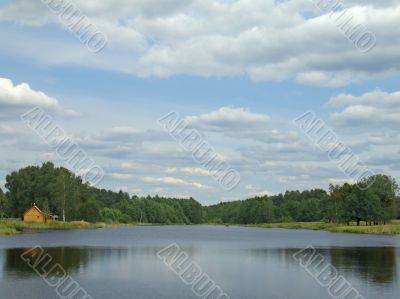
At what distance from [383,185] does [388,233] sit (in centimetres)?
3443

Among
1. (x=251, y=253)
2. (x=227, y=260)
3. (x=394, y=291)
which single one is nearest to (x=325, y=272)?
(x=394, y=291)

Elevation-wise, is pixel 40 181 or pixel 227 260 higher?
pixel 40 181

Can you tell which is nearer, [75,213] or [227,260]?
[227,260]

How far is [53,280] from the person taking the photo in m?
39.2

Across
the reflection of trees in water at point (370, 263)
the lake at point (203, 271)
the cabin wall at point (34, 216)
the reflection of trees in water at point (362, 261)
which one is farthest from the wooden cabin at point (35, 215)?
the reflection of trees in water at point (370, 263)

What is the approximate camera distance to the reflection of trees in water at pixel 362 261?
1775 inches

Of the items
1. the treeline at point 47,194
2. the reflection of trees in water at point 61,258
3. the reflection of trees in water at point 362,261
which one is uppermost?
the treeline at point 47,194

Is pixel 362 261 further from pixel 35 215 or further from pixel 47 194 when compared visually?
pixel 47 194

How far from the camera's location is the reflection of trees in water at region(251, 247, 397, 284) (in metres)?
45.1

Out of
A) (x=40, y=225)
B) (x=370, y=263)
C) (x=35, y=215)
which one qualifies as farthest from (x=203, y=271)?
(x=35, y=215)

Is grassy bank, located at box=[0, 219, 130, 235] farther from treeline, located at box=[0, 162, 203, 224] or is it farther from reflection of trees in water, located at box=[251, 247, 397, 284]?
reflection of trees in water, located at box=[251, 247, 397, 284]

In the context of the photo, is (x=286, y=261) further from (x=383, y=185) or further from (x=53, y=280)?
(x=383, y=185)

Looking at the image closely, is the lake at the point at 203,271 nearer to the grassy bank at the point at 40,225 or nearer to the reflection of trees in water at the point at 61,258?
the reflection of trees in water at the point at 61,258

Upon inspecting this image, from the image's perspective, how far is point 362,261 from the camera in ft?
185
